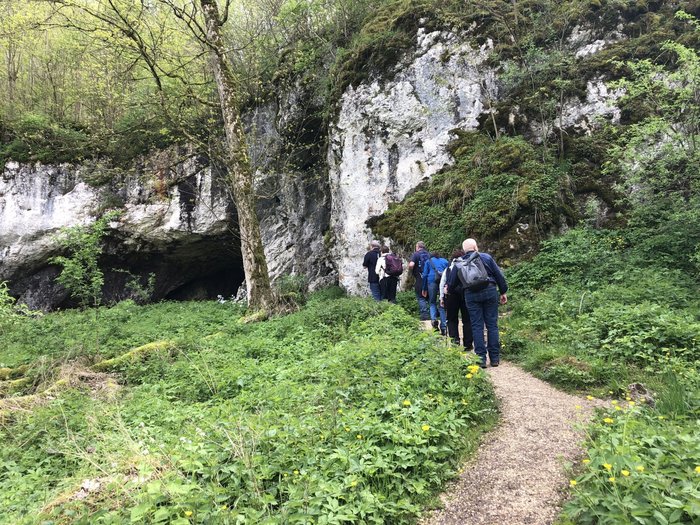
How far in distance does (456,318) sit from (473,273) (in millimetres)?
1352

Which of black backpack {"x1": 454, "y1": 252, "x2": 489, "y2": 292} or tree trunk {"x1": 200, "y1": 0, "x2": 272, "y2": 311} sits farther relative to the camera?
tree trunk {"x1": 200, "y1": 0, "x2": 272, "y2": 311}

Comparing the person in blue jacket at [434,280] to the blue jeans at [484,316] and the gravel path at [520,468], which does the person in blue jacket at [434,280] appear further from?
the gravel path at [520,468]

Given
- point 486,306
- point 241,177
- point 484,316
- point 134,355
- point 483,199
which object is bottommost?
point 134,355

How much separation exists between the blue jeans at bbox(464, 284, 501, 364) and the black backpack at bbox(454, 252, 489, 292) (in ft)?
0.40

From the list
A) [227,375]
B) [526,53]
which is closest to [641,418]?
[227,375]

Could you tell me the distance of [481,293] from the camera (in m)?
5.67

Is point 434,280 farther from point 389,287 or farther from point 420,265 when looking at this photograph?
point 389,287

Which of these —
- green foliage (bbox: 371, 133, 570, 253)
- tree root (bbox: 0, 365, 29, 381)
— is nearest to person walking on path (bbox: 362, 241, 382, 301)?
green foliage (bbox: 371, 133, 570, 253)

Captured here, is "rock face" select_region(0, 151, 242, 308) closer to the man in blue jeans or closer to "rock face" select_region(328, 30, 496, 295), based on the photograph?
"rock face" select_region(328, 30, 496, 295)

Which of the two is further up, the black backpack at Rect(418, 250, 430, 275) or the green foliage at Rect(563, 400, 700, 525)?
the black backpack at Rect(418, 250, 430, 275)

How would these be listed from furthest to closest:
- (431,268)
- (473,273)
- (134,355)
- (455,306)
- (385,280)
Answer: (385,280)
(431,268)
(134,355)
(455,306)
(473,273)

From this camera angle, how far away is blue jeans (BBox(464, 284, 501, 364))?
567cm

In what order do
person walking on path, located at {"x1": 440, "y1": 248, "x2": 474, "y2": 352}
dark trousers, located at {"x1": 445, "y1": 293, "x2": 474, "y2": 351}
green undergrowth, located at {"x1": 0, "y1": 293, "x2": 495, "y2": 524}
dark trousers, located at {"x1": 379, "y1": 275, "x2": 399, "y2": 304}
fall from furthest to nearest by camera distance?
1. dark trousers, located at {"x1": 379, "y1": 275, "x2": 399, "y2": 304}
2. dark trousers, located at {"x1": 445, "y1": 293, "x2": 474, "y2": 351}
3. person walking on path, located at {"x1": 440, "y1": 248, "x2": 474, "y2": 352}
4. green undergrowth, located at {"x1": 0, "y1": 293, "x2": 495, "y2": 524}

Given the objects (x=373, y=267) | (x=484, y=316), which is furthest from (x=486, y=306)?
(x=373, y=267)
